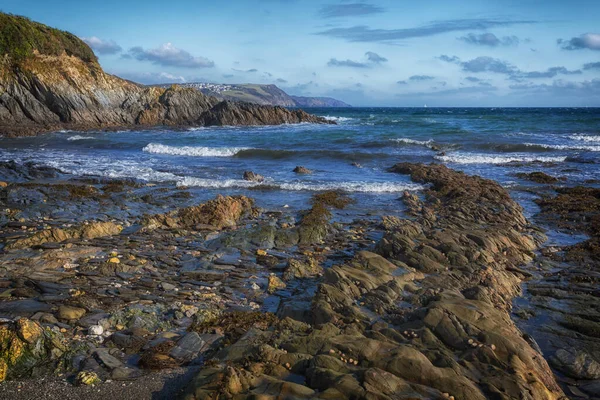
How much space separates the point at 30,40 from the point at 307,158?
3924 cm

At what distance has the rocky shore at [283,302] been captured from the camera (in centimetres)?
506

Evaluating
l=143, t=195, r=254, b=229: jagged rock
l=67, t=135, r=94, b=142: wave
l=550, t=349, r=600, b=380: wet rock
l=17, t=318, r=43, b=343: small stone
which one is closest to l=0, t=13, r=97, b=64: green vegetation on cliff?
l=67, t=135, r=94, b=142: wave

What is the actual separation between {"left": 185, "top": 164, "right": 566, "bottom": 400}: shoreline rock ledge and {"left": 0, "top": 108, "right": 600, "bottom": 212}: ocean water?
21.3ft

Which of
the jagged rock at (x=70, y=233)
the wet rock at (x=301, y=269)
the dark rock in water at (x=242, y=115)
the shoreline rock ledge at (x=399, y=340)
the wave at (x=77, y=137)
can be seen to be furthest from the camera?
the dark rock in water at (x=242, y=115)

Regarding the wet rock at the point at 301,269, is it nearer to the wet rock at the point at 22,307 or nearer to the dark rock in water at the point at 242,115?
the wet rock at the point at 22,307

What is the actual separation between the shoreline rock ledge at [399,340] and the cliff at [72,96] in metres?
40.9

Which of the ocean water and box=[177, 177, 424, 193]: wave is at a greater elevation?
the ocean water

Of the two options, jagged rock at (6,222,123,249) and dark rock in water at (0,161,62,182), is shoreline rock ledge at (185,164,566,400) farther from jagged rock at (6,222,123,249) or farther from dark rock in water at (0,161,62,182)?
dark rock in water at (0,161,62,182)

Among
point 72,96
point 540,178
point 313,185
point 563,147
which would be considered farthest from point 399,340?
point 72,96

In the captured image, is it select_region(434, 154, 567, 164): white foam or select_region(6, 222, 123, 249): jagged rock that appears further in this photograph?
select_region(434, 154, 567, 164): white foam

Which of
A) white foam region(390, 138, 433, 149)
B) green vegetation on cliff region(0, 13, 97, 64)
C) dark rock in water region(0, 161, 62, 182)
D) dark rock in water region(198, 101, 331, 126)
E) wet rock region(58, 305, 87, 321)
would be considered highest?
green vegetation on cliff region(0, 13, 97, 64)

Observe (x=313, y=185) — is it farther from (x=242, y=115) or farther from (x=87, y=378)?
(x=242, y=115)

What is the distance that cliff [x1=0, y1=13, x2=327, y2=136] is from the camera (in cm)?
4528

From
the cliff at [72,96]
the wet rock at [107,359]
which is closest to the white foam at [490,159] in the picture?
the wet rock at [107,359]
